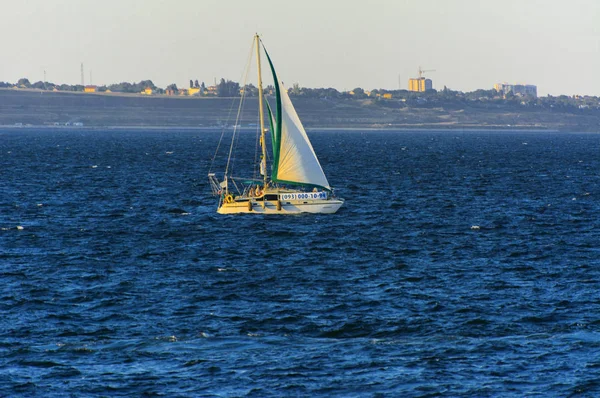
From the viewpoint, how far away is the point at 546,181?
107688 mm

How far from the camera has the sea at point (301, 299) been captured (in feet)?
106

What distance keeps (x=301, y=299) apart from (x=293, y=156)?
1171 inches

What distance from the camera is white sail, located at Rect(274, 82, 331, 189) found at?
237ft

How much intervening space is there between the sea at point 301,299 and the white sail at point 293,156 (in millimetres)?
2967

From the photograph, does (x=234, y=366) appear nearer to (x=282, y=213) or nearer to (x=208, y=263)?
(x=208, y=263)

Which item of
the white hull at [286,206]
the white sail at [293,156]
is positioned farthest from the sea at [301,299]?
the white sail at [293,156]

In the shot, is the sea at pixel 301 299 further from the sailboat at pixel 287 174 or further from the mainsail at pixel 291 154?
the mainsail at pixel 291 154

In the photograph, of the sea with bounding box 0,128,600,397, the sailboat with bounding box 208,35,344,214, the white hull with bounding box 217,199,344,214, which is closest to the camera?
the sea with bounding box 0,128,600,397

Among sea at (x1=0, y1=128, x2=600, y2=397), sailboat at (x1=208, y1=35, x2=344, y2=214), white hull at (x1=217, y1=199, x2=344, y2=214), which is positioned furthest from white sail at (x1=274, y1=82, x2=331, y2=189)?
sea at (x1=0, y1=128, x2=600, y2=397)

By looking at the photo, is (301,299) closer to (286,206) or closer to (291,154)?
(291,154)

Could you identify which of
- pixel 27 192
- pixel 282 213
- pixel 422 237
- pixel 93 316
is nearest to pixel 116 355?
pixel 93 316

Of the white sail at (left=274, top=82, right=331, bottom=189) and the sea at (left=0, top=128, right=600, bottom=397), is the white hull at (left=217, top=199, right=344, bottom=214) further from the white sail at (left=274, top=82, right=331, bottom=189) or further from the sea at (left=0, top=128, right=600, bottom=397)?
the white sail at (left=274, top=82, right=331, bottom=189)

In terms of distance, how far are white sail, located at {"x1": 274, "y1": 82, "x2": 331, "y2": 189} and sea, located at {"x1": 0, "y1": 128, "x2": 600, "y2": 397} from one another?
2.97 meters

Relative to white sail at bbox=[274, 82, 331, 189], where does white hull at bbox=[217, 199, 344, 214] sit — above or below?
below
